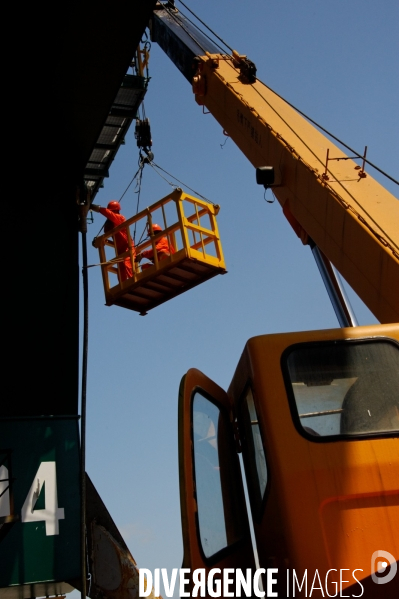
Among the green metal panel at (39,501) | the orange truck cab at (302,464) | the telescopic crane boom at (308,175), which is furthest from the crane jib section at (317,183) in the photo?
the green metal panel at (39,501)

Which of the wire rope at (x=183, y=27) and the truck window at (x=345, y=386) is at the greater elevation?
the wire rope at (x=183, y=27)

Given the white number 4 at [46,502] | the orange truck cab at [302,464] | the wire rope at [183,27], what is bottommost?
the orange truck cab at [302,464]

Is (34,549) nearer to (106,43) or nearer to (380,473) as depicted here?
(380,473)

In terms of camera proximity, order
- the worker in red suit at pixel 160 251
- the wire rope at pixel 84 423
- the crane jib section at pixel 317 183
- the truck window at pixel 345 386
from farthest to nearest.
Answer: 1. the worker in red suit at pixel 160 251
2. the wire rope at pixel 84 423
3. the crane jib section at pixel 317 183
4. the truck window at pixel 345 386

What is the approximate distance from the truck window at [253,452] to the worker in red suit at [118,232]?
455 centimetres

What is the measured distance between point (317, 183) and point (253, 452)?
334 cm

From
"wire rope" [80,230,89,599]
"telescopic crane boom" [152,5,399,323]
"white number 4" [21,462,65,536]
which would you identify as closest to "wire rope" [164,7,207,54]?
"telescopic crane boom" [152,5,399,323]

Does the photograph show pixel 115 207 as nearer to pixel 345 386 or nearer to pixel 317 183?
pixel 317 183

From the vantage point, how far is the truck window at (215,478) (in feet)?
14.2

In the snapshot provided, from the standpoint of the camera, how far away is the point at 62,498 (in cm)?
763

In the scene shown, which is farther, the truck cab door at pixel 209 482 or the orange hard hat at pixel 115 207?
the orange hard hat at pixel 115 207

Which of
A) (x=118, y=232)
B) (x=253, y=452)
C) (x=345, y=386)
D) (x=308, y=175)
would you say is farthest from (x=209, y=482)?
(x=118, y=232)

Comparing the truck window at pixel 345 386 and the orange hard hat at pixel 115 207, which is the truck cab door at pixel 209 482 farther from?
the orange hard hat at pixel 115 207

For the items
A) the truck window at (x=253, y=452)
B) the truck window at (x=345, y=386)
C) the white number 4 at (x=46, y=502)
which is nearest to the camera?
the truck window at (x=345, y=386)
